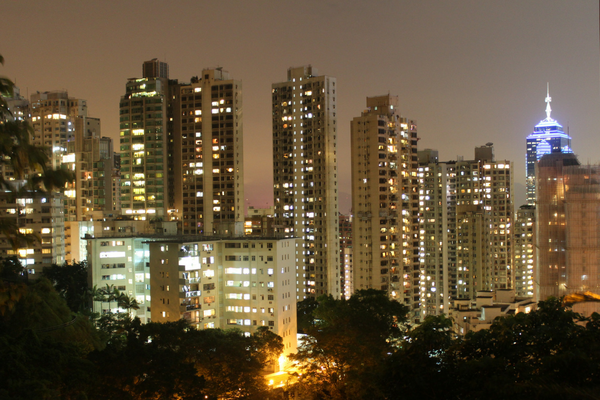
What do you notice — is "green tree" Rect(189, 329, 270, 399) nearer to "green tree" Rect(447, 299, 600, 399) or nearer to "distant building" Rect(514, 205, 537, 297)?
"green tree" Rect(447, 299, 600, 399)

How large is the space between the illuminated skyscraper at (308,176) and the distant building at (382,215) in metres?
10.3

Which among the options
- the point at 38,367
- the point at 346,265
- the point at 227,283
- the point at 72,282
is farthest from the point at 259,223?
the point at 38,367

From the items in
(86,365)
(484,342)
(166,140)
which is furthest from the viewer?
(166,140)

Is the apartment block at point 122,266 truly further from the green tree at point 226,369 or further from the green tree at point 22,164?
the green tree at point 22,164

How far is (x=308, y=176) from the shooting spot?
92.9 metres

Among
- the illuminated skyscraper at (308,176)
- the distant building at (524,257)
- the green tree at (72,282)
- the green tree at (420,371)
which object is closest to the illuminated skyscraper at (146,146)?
the illuminated skyscraper at (308,176)

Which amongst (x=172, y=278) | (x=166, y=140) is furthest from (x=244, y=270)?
(x=166, y=140)

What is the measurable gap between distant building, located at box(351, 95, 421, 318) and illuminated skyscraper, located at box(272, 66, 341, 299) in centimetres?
1027

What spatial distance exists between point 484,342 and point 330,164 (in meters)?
74.4

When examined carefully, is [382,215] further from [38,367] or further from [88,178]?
[38,367]

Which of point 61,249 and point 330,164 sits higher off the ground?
point 330,164

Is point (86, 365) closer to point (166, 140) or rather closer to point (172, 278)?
point (172, 278)

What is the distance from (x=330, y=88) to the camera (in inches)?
3654

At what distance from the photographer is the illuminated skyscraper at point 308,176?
3568 inches
